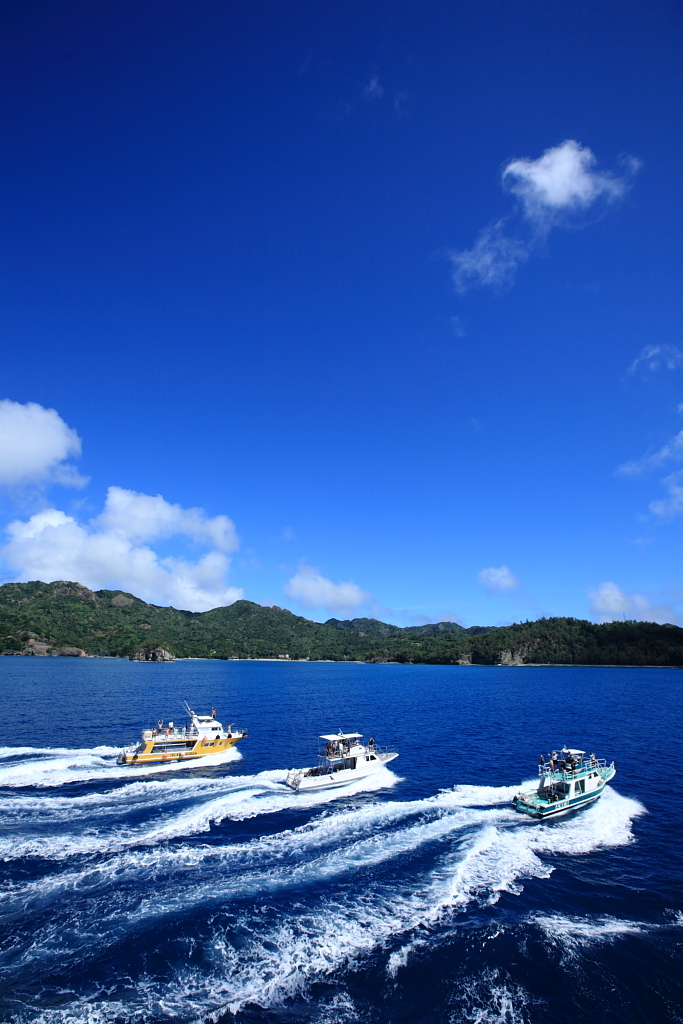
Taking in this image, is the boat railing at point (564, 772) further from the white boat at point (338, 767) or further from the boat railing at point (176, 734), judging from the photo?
Answer: the boat railing at point (176, 734)

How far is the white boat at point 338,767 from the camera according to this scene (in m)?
50.9

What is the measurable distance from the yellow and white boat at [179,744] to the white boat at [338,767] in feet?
53.4

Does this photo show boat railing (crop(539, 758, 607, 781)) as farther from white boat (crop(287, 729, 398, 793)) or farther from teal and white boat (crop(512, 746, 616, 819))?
white boat (crop(287, 729, 398, 793))

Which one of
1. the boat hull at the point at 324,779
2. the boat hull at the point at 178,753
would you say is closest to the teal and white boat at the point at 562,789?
the boat hull at the point at 324,779

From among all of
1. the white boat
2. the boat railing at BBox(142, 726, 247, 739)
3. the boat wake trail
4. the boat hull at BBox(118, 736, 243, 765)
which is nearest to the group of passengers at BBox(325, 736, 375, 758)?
the white boat

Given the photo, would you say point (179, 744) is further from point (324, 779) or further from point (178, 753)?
point (324, 779)

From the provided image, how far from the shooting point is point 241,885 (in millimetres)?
31016

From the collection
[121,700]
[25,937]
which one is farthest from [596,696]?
[25,937]

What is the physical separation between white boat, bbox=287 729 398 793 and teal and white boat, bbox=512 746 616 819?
53.4 ft

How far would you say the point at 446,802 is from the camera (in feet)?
154

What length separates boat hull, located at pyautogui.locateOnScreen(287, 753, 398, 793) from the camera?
50.5 meters

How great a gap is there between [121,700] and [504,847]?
102905 millimetres

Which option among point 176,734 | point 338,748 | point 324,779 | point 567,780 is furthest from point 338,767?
point 176,734

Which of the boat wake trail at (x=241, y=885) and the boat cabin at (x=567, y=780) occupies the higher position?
the boat cabin at (x=567, y=780)
